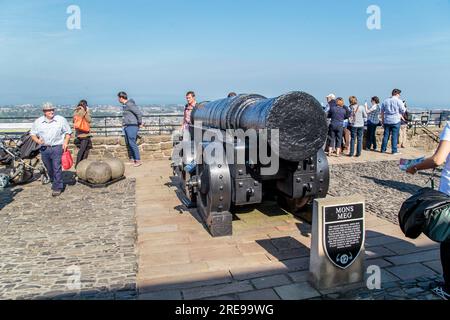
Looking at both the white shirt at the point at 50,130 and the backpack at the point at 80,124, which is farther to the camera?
the backpack at the point at 80,124

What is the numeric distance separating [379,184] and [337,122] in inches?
145

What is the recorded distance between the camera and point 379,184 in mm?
7559

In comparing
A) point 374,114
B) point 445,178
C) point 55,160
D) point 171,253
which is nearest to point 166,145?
point 55,160

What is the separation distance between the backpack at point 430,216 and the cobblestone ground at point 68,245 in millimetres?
2404

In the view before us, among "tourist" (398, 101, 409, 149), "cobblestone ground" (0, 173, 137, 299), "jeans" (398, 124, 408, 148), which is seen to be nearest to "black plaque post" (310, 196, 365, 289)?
"cobblestone ground" (0, 173, 137, 299)

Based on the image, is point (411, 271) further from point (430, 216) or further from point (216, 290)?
point (216, 290)

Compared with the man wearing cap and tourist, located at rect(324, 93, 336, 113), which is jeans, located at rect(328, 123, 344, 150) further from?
the man wearing cap

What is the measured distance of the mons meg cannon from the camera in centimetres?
397

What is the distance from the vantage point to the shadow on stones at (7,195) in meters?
6.43

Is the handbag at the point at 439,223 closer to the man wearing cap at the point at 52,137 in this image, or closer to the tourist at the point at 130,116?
the man wearing cap at the point at 52,137

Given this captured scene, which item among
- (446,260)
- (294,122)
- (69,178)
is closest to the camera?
(446,260)

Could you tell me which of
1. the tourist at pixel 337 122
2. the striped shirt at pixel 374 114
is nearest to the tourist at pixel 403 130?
the striped shirt at pixel 374 114

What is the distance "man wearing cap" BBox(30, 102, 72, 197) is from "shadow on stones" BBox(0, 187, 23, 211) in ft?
2.49
